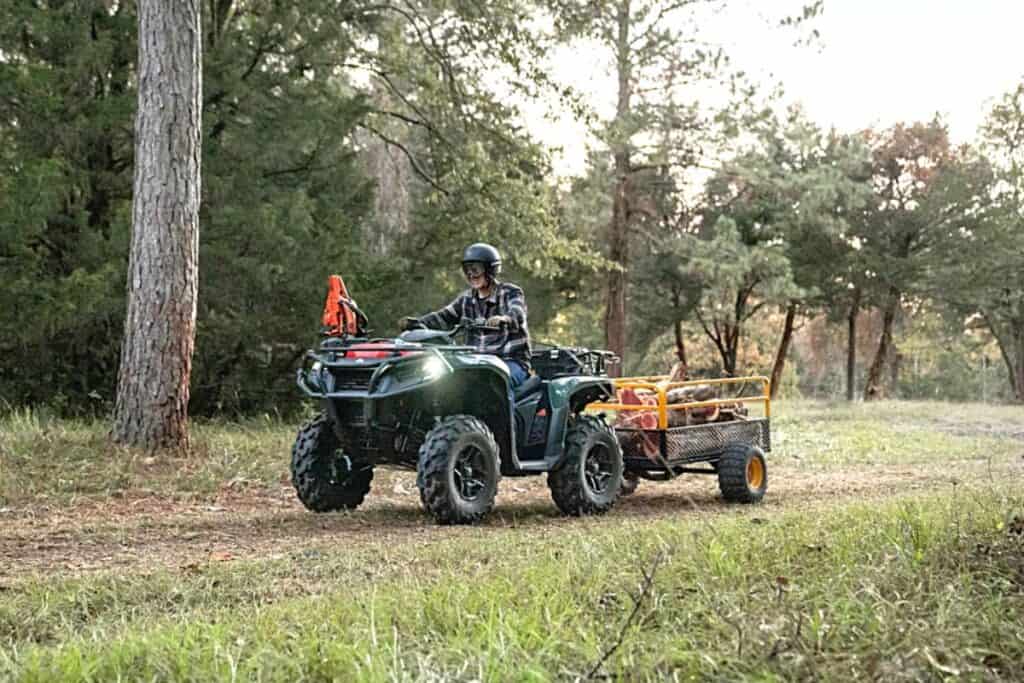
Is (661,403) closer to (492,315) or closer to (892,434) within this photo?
(492,315)

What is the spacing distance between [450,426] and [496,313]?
1292 mm

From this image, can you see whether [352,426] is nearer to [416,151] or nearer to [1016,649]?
[1016,649]

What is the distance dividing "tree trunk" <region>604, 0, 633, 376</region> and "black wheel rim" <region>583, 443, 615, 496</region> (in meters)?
13.7

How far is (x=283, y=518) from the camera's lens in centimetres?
766

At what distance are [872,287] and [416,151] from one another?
2189 cm

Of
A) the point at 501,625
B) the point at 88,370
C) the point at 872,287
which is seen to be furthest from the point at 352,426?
the point at 872,287

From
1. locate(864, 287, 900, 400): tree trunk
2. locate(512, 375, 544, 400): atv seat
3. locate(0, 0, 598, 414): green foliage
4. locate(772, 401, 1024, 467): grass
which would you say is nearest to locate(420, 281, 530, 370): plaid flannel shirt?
locate(512, 375, 544, 400): atv seat

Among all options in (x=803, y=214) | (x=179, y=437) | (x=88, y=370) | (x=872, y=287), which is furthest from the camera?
(x=872, y=287)

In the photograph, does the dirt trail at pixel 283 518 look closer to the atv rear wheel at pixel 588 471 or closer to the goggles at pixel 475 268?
the atv rear wheel at pixel 588 471

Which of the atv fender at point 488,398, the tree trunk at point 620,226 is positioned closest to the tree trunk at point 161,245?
the atv fender at point 488,398

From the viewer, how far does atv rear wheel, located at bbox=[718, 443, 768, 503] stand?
9.17 metres

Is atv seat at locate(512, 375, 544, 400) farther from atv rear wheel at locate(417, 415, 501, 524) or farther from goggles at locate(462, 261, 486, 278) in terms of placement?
goggles at locate(462, 261, 486, 278)

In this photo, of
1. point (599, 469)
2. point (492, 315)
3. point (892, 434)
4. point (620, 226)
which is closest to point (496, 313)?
point (492, 315)

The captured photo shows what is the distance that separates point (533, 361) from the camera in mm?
8562
